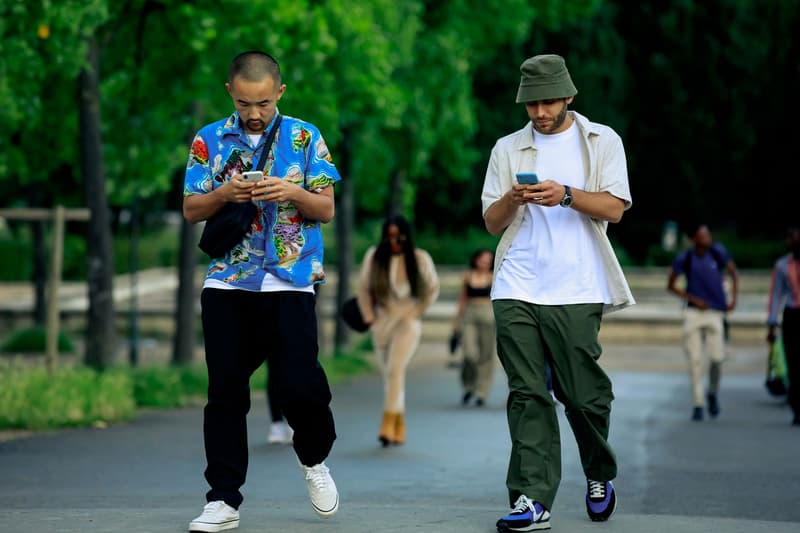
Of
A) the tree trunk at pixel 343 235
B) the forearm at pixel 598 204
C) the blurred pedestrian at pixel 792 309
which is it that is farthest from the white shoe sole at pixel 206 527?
the tree trunk at pixel 343 235

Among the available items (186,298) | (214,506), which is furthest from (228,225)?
(186,298)

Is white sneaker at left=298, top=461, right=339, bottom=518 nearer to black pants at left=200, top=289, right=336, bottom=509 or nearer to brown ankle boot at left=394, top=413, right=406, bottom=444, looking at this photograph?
black pants at left=200, top=289, right=336, bottom=509

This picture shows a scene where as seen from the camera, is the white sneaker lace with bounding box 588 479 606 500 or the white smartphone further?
the white sneaker lace with bounding box 588 479 606 500

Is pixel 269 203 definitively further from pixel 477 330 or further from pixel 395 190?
pixel 395 190

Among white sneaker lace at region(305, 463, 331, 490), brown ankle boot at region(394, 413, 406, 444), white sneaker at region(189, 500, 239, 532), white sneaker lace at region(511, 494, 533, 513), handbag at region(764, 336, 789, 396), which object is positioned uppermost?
white sneaker lace at region(305, 463, 331, 490)

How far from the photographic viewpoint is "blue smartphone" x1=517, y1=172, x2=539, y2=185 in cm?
654

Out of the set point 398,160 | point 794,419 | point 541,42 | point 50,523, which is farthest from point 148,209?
point 50,523

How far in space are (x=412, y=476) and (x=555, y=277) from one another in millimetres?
3340

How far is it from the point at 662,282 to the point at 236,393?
34.7 m

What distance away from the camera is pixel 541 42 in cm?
4772

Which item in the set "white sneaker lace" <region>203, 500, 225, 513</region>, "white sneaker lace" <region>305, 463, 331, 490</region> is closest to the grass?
"white sneaker lace" <region>305, 463, 331, 490</region>

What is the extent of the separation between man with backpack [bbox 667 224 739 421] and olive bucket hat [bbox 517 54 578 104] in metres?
8.19

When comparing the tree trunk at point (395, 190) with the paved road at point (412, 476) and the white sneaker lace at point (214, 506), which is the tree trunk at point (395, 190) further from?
the white sneaker lace at point (214, 506)

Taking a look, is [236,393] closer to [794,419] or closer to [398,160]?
[794,419]
